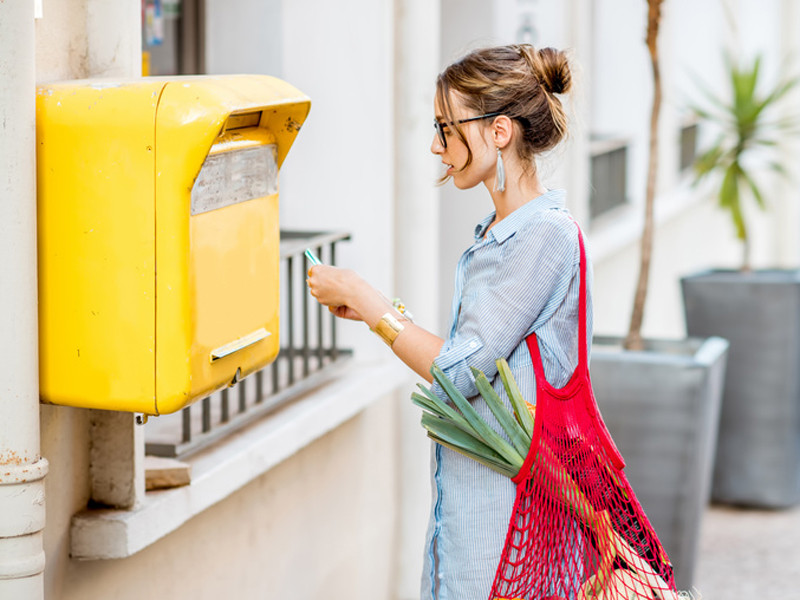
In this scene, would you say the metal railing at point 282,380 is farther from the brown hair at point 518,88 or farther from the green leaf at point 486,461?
the brown hair at point 518,88

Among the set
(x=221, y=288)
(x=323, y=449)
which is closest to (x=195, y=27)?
(x=323, y=449)

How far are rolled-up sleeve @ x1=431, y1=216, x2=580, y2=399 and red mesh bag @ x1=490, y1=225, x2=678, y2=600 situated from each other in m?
0.08

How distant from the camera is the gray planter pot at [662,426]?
449cm

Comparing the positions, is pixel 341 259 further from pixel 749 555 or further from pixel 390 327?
pixel 749 555

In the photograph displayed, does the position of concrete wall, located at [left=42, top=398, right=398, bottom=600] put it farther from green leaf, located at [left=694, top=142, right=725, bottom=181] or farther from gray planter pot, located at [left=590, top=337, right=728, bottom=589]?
green leaf, located at [left=694, top=142, right=725, bottom=181]

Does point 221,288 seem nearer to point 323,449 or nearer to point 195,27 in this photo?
point 323,449

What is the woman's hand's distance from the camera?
7.52 ft

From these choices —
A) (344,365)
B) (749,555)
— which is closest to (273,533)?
(344,365)

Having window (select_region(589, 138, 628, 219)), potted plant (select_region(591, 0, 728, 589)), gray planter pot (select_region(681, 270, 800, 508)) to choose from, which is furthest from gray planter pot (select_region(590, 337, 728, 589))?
window (select_region(589, 138, 628, 219))

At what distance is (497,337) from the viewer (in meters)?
2.16

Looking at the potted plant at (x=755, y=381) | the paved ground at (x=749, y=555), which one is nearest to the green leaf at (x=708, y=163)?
the potted plant at (x=755, y=381)

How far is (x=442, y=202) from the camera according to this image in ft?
19.1

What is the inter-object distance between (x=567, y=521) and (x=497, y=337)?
34 cm

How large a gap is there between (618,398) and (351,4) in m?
1.69
